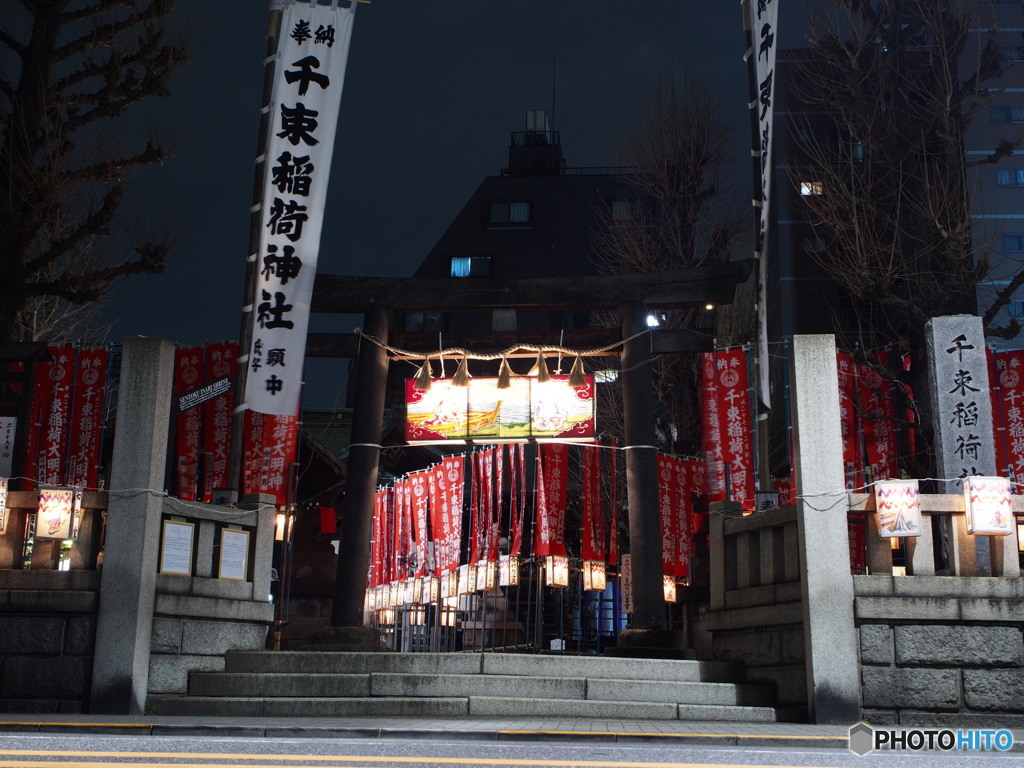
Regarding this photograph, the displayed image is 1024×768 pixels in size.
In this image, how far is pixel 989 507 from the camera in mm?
11562

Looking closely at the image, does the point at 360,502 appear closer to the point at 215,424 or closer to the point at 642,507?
the point at 215,424

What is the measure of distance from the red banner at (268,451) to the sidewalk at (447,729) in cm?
737

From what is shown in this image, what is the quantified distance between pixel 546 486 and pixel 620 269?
28.0ft

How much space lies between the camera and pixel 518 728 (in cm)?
984

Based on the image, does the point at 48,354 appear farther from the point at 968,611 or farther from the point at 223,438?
the point at 968,611

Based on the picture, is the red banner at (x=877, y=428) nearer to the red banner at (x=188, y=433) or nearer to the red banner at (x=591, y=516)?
the red banner at (x=591, y=516)

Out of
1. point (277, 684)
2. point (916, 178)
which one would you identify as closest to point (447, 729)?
point (277, 684)

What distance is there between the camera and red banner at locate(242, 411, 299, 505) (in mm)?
18047

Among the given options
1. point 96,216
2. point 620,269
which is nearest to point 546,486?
point 620,269

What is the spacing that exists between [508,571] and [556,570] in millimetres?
1097

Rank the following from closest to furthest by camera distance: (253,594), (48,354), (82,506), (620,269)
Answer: (82,506), (253,594), (48,354), (620,269)

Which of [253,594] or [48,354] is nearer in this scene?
[253,594]

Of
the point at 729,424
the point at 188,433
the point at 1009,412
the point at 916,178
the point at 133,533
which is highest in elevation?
the point at 916,178

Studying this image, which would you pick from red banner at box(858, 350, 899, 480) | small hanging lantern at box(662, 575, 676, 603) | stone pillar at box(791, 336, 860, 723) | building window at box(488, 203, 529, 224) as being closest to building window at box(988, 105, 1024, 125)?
building window at box(488, 203, 529, 224)
